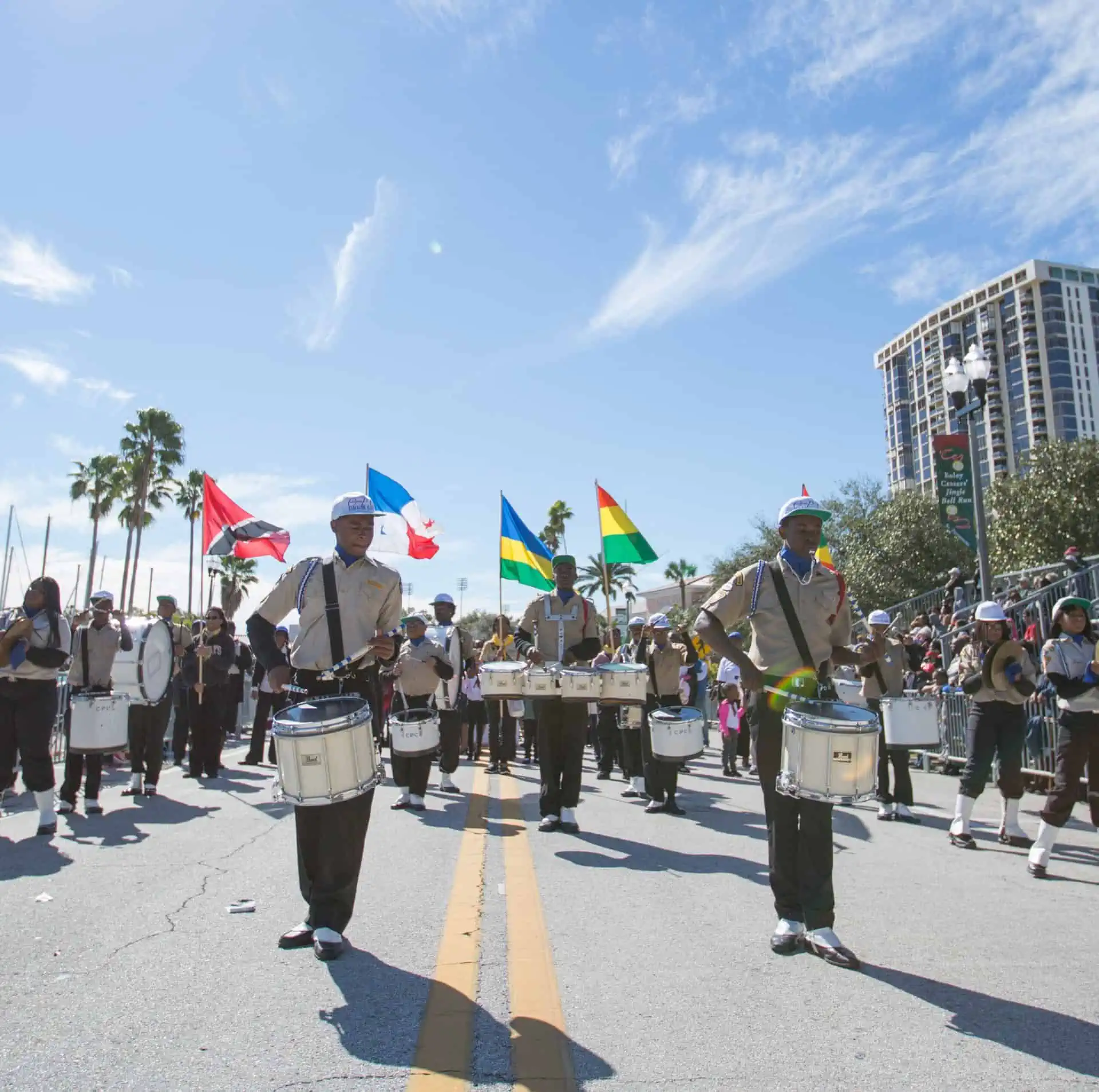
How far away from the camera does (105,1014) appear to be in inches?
148

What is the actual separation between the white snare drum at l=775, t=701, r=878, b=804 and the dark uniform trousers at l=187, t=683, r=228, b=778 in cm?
1019

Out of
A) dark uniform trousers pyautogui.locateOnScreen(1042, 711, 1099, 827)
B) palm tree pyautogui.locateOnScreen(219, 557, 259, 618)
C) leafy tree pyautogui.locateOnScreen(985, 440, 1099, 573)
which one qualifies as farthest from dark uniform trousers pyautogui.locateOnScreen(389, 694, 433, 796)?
palm tree pyautogui.locateOnScreen(219, 557, 259, 618)

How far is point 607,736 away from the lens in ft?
48.2

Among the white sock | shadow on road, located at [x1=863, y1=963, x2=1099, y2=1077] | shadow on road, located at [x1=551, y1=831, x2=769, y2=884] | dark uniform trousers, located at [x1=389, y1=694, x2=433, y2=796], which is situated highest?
dark uniform trousers, located at [x1=389, y1=694, x2=433, y2=796]

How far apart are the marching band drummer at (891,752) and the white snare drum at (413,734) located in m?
4.20

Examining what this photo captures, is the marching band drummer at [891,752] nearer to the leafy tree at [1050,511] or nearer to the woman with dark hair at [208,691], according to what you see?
the woman with dark hair at [208,691]

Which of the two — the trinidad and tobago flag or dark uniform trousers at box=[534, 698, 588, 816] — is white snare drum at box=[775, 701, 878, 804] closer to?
dark uniform trousers at box=[534, 698, 588, 816]

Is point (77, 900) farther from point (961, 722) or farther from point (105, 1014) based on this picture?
point (961, 722)

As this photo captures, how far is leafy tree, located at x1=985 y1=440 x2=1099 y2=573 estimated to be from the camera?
3572 cm

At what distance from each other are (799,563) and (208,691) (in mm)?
9934

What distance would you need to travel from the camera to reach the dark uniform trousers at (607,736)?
14227mm

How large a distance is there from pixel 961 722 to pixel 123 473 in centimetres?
4908

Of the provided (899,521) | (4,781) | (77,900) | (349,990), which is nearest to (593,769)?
(4,781)

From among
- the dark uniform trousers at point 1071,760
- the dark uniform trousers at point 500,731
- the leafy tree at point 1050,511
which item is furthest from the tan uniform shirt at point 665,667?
the leafy tree at point 1050,511
